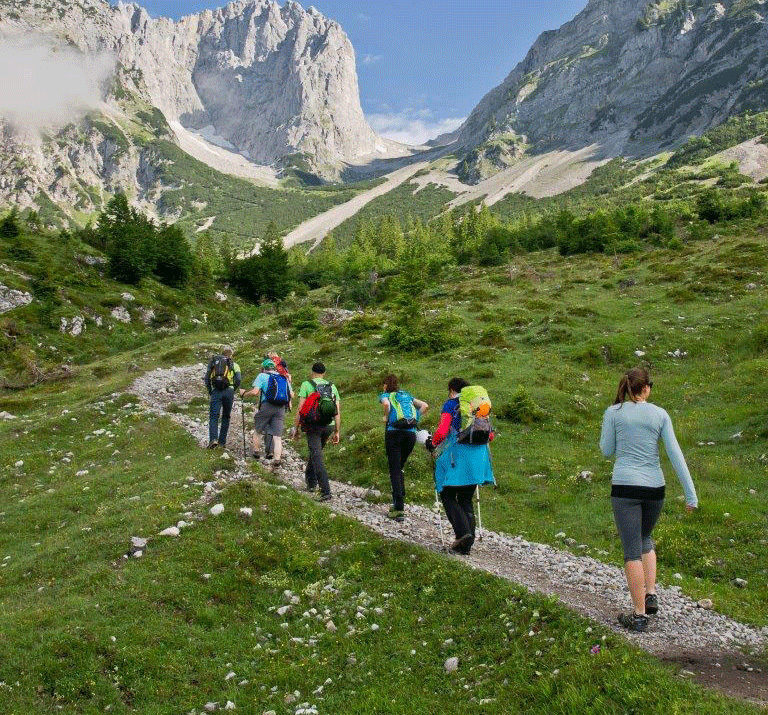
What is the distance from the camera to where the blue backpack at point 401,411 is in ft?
44.4

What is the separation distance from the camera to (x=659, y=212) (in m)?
81.6

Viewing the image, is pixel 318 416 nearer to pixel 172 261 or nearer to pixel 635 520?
pixel 635 520

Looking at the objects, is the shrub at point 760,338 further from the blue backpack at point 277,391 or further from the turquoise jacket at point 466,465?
the blue backpack at point 277,391

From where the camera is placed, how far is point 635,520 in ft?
26.0

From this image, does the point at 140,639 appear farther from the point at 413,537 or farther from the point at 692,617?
the point at 692,617

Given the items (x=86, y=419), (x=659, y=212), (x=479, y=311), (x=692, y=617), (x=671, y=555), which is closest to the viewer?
(x=692, y=617)

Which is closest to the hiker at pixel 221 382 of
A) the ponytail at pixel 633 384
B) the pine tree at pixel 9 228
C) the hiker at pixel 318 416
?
the hiker at pixel 318 416

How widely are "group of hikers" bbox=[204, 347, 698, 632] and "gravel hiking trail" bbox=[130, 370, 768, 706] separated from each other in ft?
1.43

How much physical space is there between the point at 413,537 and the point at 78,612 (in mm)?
6743

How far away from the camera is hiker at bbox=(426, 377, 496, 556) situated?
10.8 m

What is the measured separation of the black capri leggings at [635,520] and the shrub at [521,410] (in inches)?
577

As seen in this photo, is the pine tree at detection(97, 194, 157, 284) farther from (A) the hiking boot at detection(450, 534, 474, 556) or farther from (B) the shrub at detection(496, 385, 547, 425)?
(A) the hiking boot at detection(450, 534, 474, 556)

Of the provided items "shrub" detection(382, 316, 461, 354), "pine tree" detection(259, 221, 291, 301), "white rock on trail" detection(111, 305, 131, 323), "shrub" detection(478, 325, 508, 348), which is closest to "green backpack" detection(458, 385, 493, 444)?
"shrub" detection(478, 325, 508, 348)

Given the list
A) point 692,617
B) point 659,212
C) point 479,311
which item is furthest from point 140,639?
point 659,212
